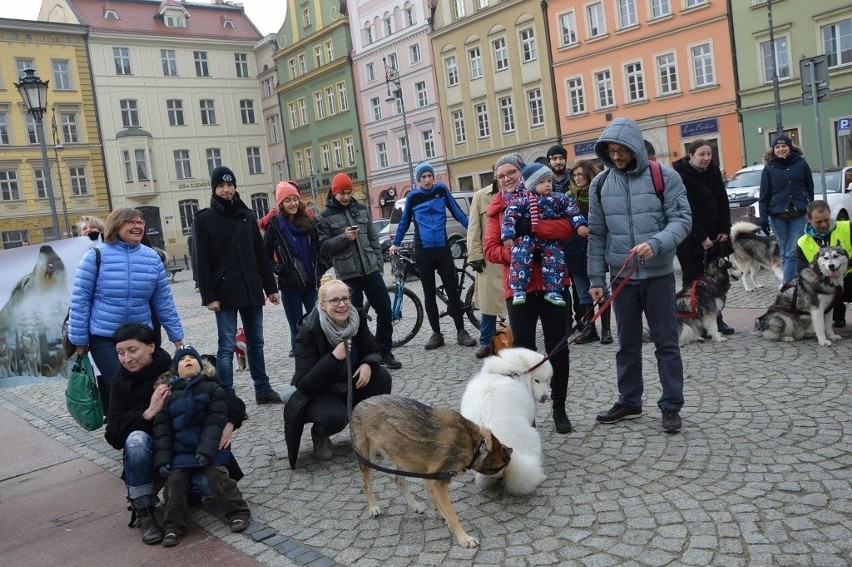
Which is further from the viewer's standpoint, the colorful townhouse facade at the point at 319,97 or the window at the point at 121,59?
the window at the point at 121,59

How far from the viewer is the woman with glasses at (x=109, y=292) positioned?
537cm

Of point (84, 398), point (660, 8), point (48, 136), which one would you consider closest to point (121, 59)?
point (48, 136)

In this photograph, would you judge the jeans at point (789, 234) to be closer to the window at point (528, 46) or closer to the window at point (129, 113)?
the window at point (528, 46)

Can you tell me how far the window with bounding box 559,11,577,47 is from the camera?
37.7 meters

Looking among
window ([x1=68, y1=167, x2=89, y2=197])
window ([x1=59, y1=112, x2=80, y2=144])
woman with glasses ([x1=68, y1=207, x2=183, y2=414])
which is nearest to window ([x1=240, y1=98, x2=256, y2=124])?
window ([x1=59, y1=112, x2=80, y2=144])

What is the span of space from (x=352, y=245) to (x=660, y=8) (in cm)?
3076

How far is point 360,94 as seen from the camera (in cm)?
5072

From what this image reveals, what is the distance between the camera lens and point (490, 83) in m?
42.0

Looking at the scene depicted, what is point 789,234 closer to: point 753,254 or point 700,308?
point 753,254

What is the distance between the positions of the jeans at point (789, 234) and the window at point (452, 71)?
120ft

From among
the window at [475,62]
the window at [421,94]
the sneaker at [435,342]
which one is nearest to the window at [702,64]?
the window at [475,62]

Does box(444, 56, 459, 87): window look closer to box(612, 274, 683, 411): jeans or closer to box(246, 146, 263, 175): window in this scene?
box(246, 146, 263, 175): window

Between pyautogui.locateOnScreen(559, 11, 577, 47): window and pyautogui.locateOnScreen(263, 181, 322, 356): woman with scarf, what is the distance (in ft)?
108

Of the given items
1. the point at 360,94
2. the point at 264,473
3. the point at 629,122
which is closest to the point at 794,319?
the point at 629,122
